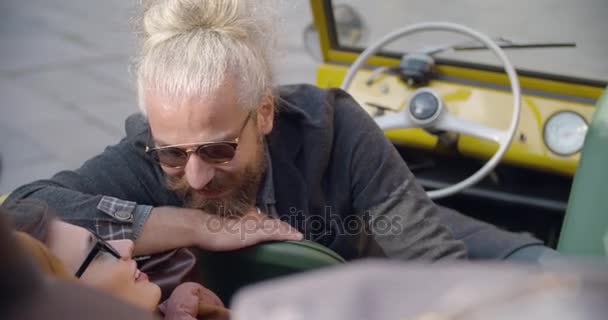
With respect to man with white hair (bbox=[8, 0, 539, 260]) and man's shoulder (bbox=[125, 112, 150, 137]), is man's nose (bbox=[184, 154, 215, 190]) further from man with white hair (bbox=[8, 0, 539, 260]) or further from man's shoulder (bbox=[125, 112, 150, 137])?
man's shoulder (bbox=[125, 112, 150, 137])

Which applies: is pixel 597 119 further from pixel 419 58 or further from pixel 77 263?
pixel 77 263

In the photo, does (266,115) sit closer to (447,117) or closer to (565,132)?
(447,117)

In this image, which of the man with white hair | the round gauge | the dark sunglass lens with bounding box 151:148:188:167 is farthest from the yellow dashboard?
the dark sunglass lens with bounding box 151:148:188:167

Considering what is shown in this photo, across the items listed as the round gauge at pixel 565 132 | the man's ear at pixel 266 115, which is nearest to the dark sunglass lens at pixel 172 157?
the man's ear at pixel 266 115

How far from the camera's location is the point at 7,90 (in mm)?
4844

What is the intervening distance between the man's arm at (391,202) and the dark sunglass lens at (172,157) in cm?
40

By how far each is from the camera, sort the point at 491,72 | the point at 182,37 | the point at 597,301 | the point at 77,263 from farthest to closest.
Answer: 1. the point at 491,72
2. the point at 182,37
3. the point at 77,263
4. the point at 597,301

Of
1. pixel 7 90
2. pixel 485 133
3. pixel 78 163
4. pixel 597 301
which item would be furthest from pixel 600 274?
pixel 7 90

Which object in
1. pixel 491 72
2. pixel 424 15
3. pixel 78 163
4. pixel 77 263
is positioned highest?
pixel 424 15

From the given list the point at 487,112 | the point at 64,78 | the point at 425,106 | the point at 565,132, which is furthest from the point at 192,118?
the point at 64,78

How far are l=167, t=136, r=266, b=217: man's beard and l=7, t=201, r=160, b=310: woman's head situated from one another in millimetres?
455

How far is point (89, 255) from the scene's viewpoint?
1.22 metres

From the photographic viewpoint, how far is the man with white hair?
1663 mm

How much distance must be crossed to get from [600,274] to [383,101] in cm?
204
